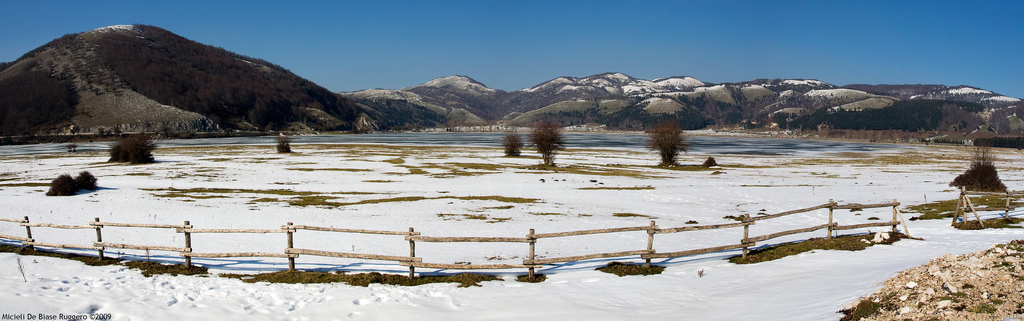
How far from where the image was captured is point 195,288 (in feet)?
45.9

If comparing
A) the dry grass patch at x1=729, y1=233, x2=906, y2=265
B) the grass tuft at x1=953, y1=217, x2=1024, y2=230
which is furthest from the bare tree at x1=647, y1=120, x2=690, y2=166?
the dry grass patch at x1=729, y1=233, x2=906, y2=265

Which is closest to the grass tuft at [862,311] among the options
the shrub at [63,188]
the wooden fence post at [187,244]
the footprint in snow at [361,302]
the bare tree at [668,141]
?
the footprint in snow at [361,302]

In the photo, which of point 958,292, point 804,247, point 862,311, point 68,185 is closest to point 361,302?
point 862,311

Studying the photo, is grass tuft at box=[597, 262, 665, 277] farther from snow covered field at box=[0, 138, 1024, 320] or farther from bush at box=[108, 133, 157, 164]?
bush at box=[108, 133, 157, 164]

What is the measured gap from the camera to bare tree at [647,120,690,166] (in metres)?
80.4

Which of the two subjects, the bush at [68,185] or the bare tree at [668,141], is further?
the bare tree at [668,141]

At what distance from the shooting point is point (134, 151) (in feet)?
238

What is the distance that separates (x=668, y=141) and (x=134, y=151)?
258ft

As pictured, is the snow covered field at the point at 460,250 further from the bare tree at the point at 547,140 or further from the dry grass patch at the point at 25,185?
the bare tree at the point at 547,140

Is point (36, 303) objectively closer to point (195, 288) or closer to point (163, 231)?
point (195, 288)

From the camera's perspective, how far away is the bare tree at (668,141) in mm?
80438

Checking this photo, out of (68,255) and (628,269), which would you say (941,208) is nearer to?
(628,269)

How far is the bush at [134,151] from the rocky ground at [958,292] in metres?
86.3

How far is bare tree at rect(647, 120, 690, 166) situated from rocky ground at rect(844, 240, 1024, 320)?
6957cm
